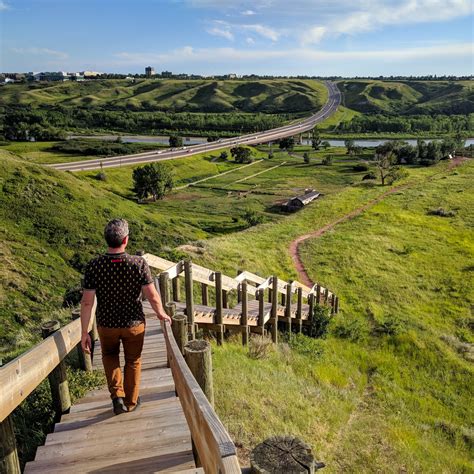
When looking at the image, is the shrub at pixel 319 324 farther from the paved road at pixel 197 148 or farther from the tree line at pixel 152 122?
the tree line at pixel 152 122

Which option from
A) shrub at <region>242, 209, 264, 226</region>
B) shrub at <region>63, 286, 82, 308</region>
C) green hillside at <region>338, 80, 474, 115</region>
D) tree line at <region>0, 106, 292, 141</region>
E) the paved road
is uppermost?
green hillside at <region>338, 80, 474, 115</region>

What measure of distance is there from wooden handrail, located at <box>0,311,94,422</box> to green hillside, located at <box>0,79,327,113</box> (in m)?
163

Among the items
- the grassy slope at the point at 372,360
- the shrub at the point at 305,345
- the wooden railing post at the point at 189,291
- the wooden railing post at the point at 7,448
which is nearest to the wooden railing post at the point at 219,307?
the grassy slope at the point at 372,360

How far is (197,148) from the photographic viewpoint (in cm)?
8669

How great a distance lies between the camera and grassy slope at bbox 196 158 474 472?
8484 mm

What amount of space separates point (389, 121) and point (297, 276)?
410ft

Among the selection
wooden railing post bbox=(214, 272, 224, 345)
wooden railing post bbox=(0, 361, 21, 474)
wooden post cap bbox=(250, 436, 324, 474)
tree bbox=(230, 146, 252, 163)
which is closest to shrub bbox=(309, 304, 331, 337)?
wooden railing post bbox=(214, 272, 224, 345)

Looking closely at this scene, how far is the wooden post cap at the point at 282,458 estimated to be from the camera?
3.11m

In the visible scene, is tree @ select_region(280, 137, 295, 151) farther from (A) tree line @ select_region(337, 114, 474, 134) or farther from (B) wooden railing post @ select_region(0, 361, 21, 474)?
(B) wooden railing post @ select_region(0, 361, 21, 474)

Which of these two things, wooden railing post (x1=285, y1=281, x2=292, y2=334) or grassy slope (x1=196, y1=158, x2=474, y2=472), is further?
wooden railing post (x1=285, y1=281, x2=292, y2=334)

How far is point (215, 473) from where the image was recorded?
8.15 ft

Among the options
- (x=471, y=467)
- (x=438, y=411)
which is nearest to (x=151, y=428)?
(x=471, y=467)

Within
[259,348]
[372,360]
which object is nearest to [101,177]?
[372,360]

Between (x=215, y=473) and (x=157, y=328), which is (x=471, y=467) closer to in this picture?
(x=157, y=328)
